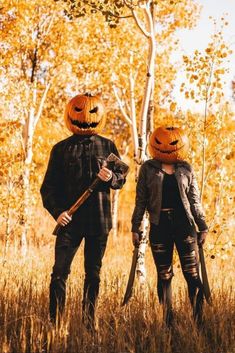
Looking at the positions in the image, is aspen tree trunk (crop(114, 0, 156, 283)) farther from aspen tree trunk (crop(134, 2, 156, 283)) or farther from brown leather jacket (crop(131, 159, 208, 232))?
brown leather jacket (crop(131, 159, 208, 232))

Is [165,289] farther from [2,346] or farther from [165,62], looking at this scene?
[165,62]

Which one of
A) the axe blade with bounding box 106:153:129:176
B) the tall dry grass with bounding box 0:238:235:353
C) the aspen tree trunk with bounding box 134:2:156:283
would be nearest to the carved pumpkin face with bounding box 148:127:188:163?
the axe blade with bounding box 106:153:129:176

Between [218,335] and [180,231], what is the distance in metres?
0.82

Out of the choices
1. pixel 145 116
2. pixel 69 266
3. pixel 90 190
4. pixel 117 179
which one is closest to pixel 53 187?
pixel 90 190

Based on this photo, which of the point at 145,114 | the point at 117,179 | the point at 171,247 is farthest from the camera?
the point at 145,114

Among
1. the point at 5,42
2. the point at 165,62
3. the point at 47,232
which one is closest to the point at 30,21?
the point at 5,42

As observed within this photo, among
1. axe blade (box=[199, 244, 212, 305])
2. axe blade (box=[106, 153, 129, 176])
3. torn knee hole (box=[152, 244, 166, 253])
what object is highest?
axe blade (box=[106, 153, 129, 176])

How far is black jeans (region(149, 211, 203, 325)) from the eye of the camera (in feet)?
13.1

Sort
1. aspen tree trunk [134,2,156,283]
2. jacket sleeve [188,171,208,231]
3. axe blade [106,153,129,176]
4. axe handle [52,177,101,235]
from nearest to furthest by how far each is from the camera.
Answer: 1. axe handle [52,177,101,235]
2. axe blade [106,153,129,176]
3. jacket sleeve [188,171,208,231]
4. aspen tree trunk [134,2,156,283]

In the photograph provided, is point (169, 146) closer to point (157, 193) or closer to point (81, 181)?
point (157, 193)

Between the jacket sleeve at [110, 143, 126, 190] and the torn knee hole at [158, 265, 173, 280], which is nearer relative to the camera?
the jacket sleeve at [110, 143, 126, 190]

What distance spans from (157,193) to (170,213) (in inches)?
7.4

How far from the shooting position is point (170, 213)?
4.00 m

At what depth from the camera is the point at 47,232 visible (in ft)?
54.2
